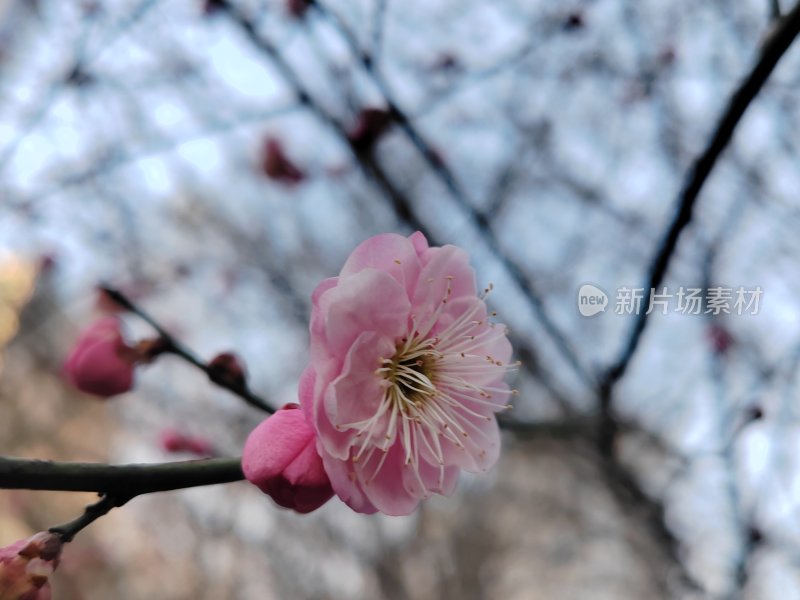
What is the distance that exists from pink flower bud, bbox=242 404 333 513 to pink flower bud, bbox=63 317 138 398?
482 millimetres

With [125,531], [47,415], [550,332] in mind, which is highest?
[550,332]

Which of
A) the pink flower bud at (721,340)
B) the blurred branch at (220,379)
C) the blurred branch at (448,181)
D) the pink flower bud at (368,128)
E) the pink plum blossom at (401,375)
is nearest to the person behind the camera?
the pink plum blossom at (401,375)

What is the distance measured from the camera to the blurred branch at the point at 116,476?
1.53 ft

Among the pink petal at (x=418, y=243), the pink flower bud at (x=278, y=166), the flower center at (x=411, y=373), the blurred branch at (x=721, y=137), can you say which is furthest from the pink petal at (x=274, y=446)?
the pink flower bud at (x=278, y=166)

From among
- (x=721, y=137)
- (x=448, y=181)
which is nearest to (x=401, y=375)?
(x=721, y=137)

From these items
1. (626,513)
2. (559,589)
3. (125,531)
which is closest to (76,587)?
(125,531)

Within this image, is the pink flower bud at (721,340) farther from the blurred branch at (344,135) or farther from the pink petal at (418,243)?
the pink petal at (418,243)

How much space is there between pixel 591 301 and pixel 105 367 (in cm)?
115

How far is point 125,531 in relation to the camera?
621cm

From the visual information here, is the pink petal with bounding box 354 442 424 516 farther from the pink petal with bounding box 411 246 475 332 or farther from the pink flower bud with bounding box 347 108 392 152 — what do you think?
the pink flower bud with bounding box 347 108 392 152

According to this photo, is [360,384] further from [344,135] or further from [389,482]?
[344,135]

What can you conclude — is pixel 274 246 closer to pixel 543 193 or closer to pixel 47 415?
pixel 543 193

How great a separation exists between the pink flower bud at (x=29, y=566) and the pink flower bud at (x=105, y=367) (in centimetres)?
42

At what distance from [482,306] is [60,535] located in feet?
1.52
